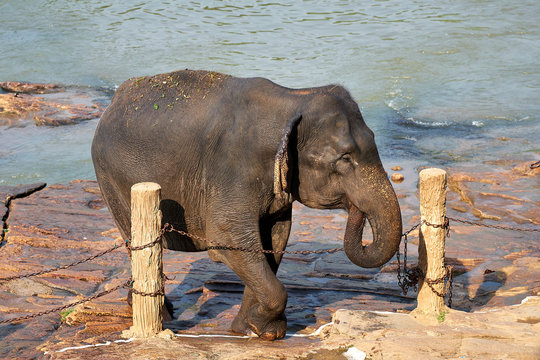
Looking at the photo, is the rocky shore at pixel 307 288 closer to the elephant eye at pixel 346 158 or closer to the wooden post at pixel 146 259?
the wooden post at pixel 146 259

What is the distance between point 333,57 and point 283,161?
Answer: 50.2 ft

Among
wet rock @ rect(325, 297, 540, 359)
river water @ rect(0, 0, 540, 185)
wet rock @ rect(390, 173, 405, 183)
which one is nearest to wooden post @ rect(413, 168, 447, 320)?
wet rock @ rect(325, 297, 540, 359)

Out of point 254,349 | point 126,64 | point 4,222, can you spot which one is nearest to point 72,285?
point 4,222

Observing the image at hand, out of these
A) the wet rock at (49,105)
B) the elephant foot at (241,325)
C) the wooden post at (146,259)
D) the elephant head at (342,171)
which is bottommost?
the wet rock at (49,105)

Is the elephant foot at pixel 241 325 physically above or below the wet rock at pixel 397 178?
above

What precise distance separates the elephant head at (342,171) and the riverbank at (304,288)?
78cm

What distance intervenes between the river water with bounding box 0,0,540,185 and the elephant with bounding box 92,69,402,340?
661 centimetres

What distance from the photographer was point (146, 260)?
551 cm

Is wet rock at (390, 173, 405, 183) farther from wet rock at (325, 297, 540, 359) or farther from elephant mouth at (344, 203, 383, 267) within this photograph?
elephant mouth at (344, 203, 383, 267)

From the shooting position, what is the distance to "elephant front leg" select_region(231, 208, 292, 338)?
20.3ft

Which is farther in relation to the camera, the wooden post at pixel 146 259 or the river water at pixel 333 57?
the river water at pixel 333 57

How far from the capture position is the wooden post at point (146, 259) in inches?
212

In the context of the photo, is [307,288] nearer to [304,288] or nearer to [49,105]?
[304,288]

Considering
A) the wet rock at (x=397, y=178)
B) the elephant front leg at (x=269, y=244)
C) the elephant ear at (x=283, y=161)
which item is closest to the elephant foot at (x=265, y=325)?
the elephant front leg at (x=269, y=244)
